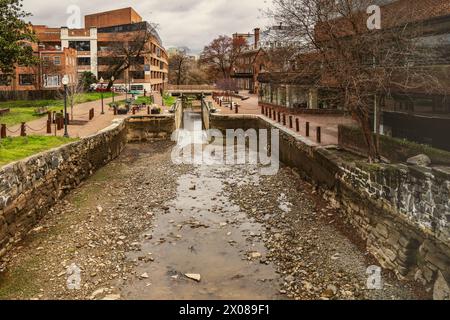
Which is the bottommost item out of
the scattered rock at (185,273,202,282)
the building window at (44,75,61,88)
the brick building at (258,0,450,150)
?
the scattered rock at (185,273,202,282)

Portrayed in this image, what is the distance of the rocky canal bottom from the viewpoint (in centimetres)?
1004

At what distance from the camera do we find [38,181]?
14.7 meters

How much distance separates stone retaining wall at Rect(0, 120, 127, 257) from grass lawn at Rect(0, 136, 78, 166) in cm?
55

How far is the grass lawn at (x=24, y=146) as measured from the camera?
14586mm

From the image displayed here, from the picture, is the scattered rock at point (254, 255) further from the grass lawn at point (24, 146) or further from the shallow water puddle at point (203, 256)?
the grass lawn at point (24, 146)

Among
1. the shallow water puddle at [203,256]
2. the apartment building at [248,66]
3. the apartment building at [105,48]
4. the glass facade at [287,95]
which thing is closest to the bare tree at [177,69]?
the apartment building at [248,66]

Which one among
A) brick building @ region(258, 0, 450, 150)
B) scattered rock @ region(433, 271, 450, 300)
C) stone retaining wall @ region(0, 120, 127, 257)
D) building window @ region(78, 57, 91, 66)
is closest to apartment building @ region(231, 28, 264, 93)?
building window @ region(78, 57, 91, 66)

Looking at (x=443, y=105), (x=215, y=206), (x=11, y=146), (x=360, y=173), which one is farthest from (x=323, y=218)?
(x=11, y=146)

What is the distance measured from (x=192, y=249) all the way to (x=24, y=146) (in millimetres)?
9122

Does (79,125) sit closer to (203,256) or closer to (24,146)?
(24,146)

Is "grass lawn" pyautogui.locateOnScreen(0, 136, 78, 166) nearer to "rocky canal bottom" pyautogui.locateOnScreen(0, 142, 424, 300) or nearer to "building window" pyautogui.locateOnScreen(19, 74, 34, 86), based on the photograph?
"rocky canal bottom" pyautogui.locateOnScreen(0, 142, 424, 300)

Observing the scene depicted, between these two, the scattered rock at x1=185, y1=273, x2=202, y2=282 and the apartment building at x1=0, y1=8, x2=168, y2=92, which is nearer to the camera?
the scattered rock at x1=185, y1=273, x2=202, y2=282

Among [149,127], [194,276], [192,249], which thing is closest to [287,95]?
[149,127]

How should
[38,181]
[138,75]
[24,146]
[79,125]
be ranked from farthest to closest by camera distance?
[138,75]
[79,125]
[24,146]
[38,181]
